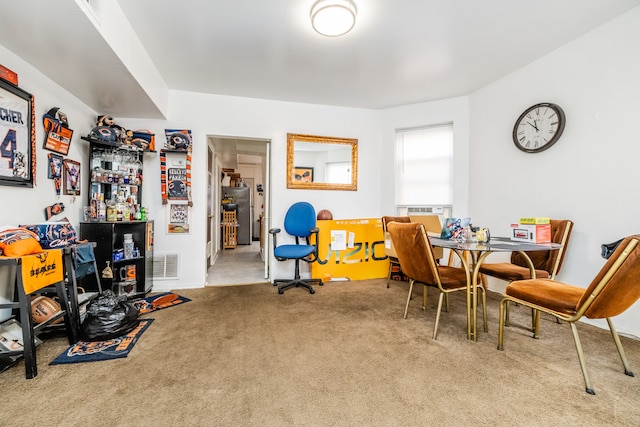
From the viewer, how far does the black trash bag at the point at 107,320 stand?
6.73 feet

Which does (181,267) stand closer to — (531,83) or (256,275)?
(256,275)

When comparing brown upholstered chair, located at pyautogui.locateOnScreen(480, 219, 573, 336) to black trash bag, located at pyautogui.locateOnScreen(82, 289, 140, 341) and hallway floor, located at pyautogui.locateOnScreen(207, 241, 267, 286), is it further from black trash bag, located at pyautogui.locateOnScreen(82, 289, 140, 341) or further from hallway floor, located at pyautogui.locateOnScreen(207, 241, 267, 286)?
black trash bag, located at pyautogui.locateOnScreen(82, 289, 140, 341)

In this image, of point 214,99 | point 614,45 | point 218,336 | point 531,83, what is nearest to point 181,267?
point 218,336

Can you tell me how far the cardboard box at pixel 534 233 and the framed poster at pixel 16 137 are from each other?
423 centimetres

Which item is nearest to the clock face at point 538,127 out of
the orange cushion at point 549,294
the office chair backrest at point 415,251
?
the orange cushion at point 549,294

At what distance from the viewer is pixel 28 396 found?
1.46 metres

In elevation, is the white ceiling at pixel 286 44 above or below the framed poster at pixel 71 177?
above

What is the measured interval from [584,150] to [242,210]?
7182 mm

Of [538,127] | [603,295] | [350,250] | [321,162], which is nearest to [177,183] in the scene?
[321,162]

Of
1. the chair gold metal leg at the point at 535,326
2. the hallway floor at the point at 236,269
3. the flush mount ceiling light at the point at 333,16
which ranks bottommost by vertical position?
the hallway floor at the point at 236,269

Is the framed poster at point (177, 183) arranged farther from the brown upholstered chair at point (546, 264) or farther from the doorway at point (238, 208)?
the brown upholstered chair at point (546, 264)

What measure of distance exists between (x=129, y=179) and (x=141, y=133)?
622mm

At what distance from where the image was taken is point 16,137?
1.99 m

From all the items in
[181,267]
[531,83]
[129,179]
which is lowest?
[181,267]
